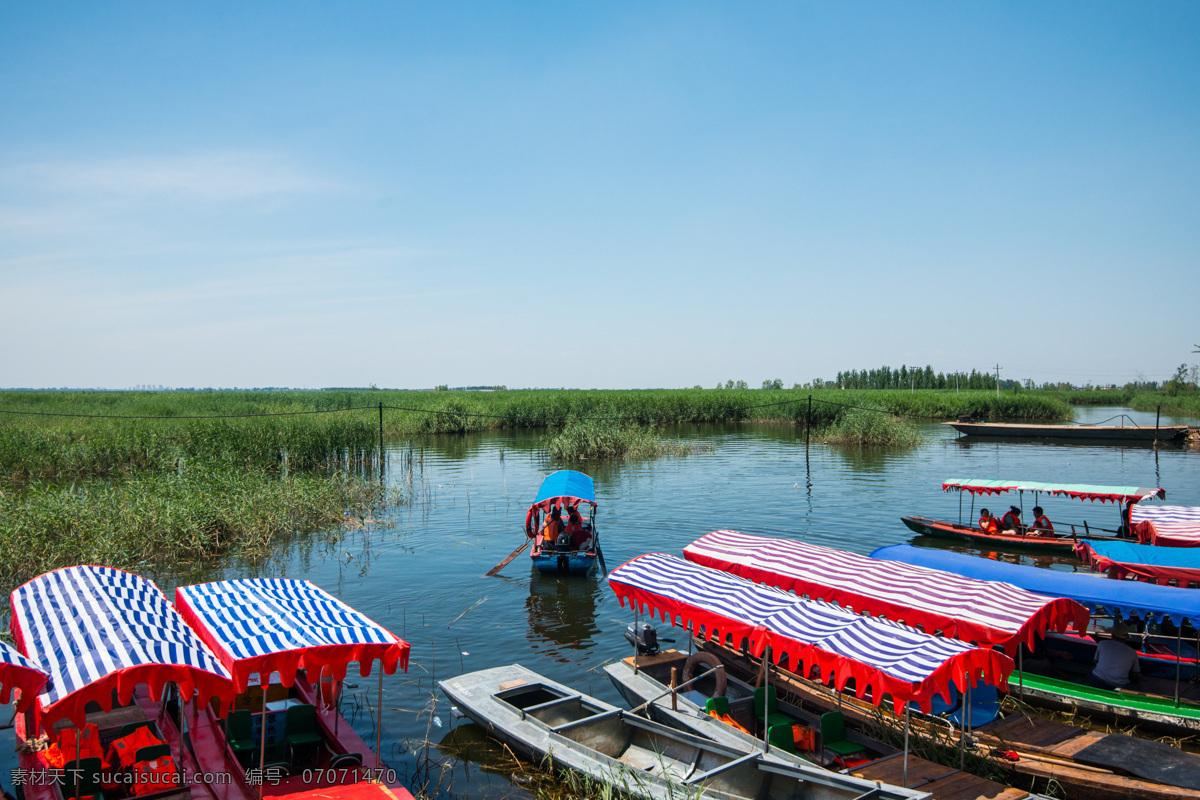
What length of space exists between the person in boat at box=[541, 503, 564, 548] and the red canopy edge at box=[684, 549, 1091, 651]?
27.4ft

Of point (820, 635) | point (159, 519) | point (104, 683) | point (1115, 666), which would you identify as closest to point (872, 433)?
point (1115, 666)

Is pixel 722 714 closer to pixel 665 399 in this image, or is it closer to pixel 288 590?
pixel 288 590

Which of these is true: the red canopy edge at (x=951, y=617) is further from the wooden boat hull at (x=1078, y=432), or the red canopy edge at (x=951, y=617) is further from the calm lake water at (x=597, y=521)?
the wooden boat hull at (x=1078, y=432)

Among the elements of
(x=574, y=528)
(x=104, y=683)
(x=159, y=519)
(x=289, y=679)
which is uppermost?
(x=104, y=683)

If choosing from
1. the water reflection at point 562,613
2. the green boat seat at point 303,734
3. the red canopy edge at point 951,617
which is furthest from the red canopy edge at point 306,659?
the water reflection at point 562,613

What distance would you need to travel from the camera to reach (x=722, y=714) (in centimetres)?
934

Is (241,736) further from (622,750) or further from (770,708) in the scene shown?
(770,708)

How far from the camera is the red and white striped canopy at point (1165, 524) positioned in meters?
14.2

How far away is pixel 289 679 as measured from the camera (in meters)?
6.98

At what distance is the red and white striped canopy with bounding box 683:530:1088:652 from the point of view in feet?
27.3

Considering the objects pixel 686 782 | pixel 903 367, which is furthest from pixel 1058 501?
pixel 903 367

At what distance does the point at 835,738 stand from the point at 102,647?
7.68 m

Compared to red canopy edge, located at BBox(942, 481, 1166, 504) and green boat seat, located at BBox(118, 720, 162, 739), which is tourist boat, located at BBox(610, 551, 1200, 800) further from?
red canopy edge, located at BBox(942, 481, 1166, 504)

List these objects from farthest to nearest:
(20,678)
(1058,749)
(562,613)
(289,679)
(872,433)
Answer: (872,433) < (562,613) < (1058,749) < (289,679) < (20,678)
